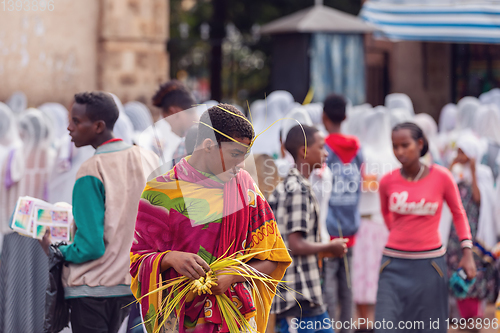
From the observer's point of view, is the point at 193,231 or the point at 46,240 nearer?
the point at 193,231

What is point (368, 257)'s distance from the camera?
257 inches

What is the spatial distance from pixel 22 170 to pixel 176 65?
11.8 meters

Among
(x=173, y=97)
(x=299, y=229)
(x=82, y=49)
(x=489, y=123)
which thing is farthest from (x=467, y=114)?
(x=82, y=49)

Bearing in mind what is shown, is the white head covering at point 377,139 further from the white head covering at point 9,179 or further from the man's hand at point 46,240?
the man's hand at point 46,240

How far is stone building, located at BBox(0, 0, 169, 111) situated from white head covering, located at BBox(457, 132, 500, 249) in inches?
263

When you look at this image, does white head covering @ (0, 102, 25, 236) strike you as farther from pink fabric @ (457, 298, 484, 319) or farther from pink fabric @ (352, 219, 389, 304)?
pink fabric @ (457, 298, 484, 319)

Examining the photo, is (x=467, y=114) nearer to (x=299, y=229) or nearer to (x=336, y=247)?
(x=336, y=247)

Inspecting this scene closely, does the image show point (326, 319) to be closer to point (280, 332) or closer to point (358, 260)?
point (280, 332)

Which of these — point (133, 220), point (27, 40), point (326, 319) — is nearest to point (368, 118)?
point (326, 319)

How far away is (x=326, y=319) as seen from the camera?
391cm

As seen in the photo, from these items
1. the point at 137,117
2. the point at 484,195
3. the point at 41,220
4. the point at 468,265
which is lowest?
the point at 468,265

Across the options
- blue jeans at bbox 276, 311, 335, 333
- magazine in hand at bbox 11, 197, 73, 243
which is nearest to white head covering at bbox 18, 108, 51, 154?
magazine in hand at bbox 11, 197, 73, 243

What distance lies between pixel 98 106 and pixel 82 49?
7.99 m

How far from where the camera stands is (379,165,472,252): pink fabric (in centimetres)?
418
